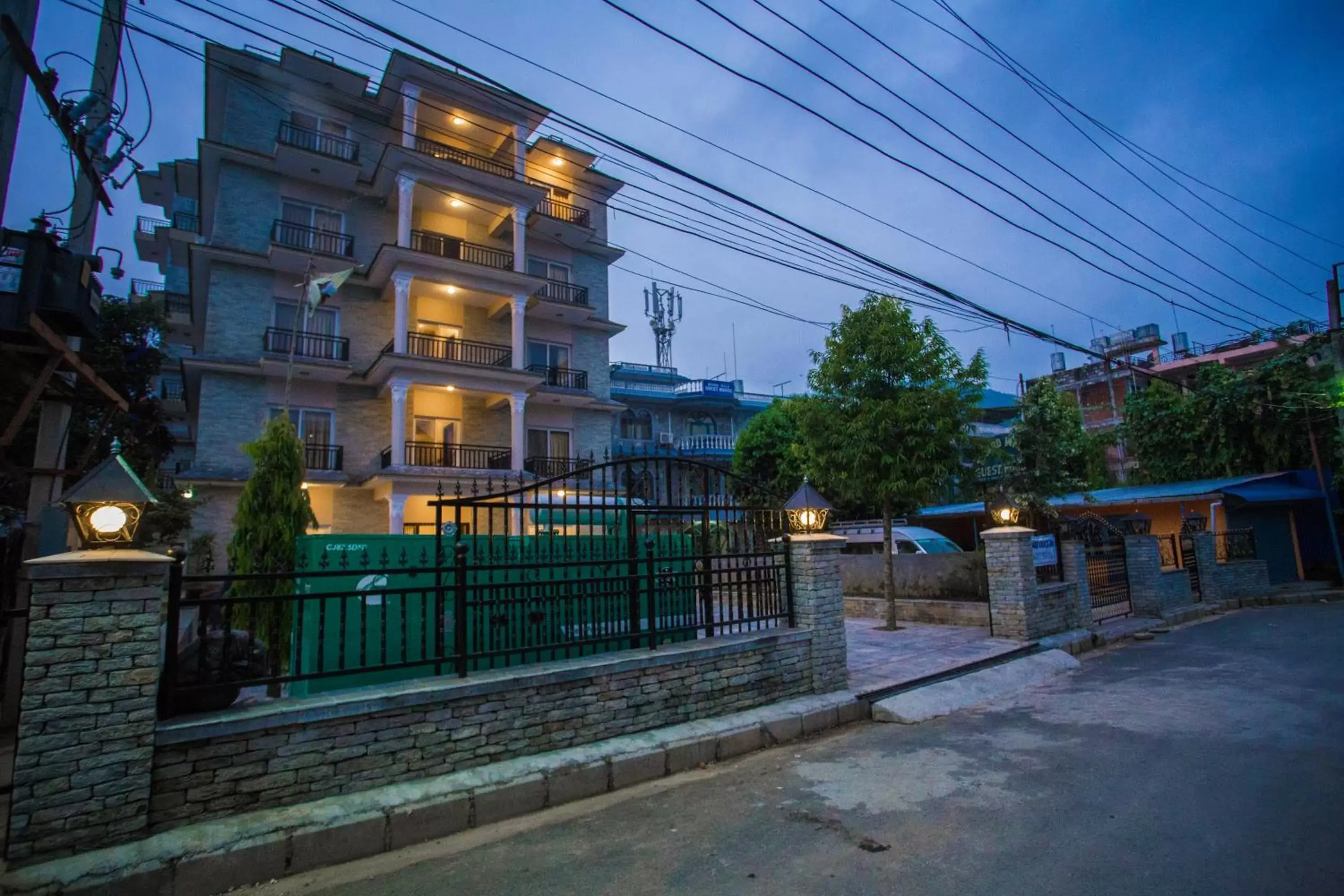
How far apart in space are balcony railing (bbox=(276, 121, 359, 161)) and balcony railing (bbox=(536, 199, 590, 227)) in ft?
19.6

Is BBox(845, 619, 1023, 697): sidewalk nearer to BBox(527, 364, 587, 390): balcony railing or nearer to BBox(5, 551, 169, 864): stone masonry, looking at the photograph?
BBox(5, 551, 169, 864): stone masonry

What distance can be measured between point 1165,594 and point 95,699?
17863 millimetres

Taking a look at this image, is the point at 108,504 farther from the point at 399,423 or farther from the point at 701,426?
the point at 701,426

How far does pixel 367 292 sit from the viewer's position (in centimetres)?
1941

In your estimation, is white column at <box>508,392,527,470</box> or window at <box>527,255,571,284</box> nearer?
white column at <box>508,392,527,470</box>

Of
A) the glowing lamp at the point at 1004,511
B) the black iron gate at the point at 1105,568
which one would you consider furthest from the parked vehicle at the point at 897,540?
the glowing lamp at the point at 1004,511

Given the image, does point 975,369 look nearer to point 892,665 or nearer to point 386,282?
point 892,665

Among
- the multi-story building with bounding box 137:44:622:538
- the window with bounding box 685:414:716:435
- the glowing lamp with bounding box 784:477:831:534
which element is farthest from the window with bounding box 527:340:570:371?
the glowing lamp with bounding box 784:477:831:534

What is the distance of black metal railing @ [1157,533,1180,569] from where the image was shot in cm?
1529

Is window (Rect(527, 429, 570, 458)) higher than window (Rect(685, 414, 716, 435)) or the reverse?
the reverse

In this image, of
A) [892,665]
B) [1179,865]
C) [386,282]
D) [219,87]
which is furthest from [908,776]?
[219,87]

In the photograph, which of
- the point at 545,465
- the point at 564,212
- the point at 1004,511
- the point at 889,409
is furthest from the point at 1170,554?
the point at 564,212

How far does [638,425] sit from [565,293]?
12.5m

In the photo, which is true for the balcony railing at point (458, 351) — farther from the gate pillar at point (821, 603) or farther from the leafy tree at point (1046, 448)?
the leafy tree at point (1046, 448)
